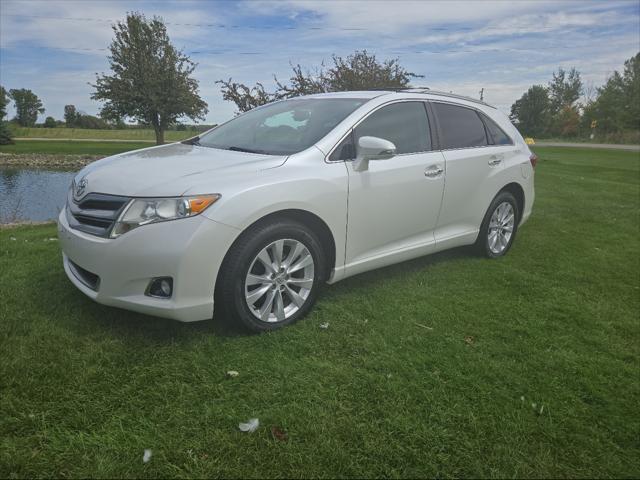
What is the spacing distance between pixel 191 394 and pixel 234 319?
62 cm

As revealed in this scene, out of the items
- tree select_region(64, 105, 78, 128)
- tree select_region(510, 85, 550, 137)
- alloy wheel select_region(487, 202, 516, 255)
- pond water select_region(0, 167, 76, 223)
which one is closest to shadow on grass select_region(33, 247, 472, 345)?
alloy wheel select_region(487, 202, 516, 255)

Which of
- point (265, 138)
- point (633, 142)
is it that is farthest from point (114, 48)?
point (633, 142)

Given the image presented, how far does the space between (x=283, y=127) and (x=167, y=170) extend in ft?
3.77

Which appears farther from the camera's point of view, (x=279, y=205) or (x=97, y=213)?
(x=279, y=205)

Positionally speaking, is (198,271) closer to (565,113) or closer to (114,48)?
(114,48)

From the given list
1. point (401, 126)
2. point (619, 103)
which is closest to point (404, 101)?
point (401, 126)

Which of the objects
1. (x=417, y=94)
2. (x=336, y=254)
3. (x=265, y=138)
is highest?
(x=417, y=94)

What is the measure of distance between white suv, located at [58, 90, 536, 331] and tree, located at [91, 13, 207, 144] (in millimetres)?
28958

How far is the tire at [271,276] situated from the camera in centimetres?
281

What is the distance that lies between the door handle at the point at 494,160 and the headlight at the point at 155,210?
10.1 ft

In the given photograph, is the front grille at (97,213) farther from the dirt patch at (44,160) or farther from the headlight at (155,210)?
the dirt patch at (44,160)

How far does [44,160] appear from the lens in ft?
82.5

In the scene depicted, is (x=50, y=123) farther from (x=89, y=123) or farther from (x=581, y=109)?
(x=581, y=109)

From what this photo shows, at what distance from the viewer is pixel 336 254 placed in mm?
3322
